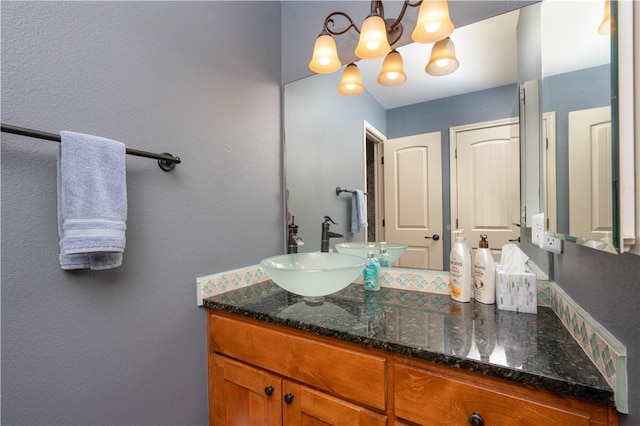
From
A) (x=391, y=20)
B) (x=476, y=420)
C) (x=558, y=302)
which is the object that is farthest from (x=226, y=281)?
(x=391, y=20)

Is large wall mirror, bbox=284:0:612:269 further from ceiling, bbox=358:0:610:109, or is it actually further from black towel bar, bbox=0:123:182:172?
black towel bar, bbox=0:123:182:172

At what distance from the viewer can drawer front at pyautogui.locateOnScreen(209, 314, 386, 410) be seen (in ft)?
2.65

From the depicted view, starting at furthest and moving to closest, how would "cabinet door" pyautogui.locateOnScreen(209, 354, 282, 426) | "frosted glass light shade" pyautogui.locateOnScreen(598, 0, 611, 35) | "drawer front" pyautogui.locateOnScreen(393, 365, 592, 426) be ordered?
"cabinet door" pyautogui.locateOnScreen(209, 354, 282, 426) → "drawer front" pyautogui.locateOnScreen(393, 365, 592, 426) → "frosted glass light shade" pyautogui.locateOnScreen(598, 0, 611, 35)

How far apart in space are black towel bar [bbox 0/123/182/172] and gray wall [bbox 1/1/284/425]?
34mm

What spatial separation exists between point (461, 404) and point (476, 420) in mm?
39

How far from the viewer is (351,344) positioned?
0.85 m

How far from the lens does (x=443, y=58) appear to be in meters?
1.15

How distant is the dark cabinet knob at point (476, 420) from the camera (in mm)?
658

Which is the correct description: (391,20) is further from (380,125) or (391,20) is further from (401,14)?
(380,125)

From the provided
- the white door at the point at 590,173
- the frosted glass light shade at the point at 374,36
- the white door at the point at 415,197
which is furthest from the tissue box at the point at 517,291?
the frosted glass light shade at the point at 374,36

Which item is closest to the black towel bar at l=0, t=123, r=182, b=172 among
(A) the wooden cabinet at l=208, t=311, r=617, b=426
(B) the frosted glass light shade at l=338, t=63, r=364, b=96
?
(A) the wooden cabinet at l=208, t=311, r=617, b=426

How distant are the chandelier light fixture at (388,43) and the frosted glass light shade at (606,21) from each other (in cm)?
59

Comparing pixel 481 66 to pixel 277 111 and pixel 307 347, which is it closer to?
pixel 277 111

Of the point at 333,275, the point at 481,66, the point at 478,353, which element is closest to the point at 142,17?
the point at 333,275
